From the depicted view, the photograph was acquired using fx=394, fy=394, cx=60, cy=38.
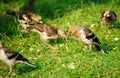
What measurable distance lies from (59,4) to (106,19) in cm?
238

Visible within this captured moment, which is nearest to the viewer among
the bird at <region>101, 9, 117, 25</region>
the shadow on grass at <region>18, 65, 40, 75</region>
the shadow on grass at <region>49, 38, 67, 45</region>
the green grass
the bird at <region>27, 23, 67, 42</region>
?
the green grass

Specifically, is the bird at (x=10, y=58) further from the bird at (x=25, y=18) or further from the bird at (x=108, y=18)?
the bird at (x=108, y=18)

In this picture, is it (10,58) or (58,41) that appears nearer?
(10,58)

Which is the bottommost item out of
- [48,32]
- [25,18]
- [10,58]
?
[10,58]

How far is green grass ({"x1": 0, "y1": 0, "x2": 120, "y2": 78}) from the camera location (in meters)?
8.69

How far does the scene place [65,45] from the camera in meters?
10.1

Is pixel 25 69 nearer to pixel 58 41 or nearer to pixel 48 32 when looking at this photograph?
pixel 48 32

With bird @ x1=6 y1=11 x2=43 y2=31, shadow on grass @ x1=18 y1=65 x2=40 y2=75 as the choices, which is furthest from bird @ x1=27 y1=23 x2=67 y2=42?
shadow on grass @ x1=18 y1=65 x2=40 y2=75

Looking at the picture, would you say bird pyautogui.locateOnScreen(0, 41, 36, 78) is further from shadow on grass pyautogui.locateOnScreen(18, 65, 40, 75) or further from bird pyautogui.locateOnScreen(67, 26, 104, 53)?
bird pyautogui.locateOnScreen(67, 26, 104, 53)

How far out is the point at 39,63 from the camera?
30.1 ft

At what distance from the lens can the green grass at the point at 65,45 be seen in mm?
8688

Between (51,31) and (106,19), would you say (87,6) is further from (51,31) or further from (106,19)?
(51,31)

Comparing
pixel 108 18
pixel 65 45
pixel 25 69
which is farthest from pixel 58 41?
pixel 25 69

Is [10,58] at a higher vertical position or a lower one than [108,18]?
lower
